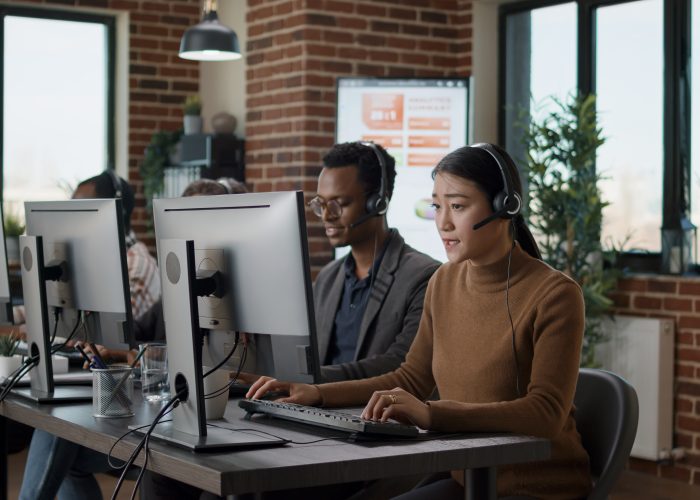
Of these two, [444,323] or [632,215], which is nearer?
[444,323]

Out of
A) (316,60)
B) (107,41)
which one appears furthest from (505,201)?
(107,41)

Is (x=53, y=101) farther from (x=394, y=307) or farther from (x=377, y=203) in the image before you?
(x=394, y=307)

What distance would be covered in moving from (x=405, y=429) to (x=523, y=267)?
1.77 feet

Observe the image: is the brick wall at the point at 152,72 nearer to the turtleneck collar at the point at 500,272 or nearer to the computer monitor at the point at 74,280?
the computer monitor at the point at 74,280

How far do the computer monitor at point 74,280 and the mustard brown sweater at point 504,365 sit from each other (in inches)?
23.9

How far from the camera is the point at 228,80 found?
6.42m

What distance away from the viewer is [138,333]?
3.91 metres

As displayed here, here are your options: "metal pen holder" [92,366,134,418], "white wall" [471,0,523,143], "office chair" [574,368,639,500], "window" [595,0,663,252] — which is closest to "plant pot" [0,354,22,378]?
"metal pen holder" [92,366,134,418]

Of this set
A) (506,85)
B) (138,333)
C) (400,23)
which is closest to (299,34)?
(400,23)

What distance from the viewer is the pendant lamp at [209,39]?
205 inches

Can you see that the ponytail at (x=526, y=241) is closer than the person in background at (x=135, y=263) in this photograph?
Yes

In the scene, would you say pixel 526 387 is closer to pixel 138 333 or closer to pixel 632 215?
pixel 138 333

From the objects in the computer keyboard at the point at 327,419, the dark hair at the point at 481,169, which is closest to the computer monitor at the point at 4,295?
the computer keyboard at the point at 327,419

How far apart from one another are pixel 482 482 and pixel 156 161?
181 inches
